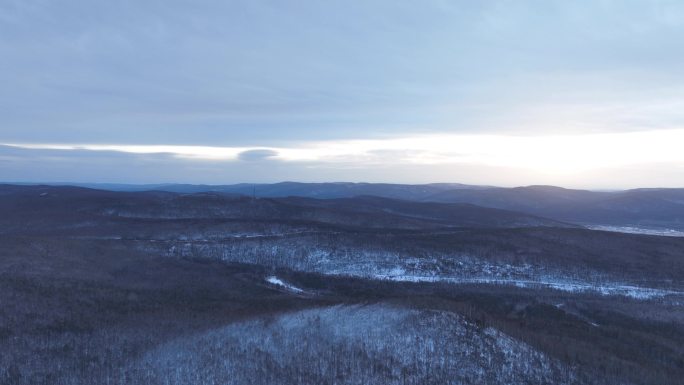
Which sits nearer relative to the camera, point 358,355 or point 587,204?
point 358,355

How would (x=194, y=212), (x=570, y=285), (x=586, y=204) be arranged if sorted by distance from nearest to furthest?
1. (x=570, y=285)
2. (x=194, y=212)
3. (x=586, y=204)

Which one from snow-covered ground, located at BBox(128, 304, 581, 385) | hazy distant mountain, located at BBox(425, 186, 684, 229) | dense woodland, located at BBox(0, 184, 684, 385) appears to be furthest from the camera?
hazy distant mountain, located at BBox(425, 186, 684, 229)

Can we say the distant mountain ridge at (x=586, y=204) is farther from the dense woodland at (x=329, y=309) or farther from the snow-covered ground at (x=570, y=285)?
the snow-covered ground at (x=570, y=285)

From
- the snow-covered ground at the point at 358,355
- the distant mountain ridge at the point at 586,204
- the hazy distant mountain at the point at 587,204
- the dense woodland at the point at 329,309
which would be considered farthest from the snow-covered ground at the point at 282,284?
the hazy distant mountain at the point at 587,204

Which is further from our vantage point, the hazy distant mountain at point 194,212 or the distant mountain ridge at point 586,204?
the distant mountain ridge at point 586,204

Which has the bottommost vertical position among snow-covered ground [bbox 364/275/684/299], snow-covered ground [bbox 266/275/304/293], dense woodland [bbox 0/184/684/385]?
snow-covered ground [bbox 266/275/304/293]

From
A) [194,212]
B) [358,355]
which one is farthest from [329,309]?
[194,212]

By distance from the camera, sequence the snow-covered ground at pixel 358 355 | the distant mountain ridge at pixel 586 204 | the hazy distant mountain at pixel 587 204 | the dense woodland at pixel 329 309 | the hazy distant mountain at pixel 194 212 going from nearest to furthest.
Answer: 1. the snow-covered ground at pixel 358 355
2. the dense woodland at pixel 329 309
3. the hazy distant mountain at pixel 194 212
4. the distant mountain ridge at pixel 586 204
5. the hazy distant mountain at pixel 587 204

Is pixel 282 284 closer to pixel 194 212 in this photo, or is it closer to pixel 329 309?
pixel 329 309

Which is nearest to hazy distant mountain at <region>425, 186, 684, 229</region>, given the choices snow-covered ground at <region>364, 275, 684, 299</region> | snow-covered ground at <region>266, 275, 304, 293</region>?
snow-covered ground at <region>364, 275, 684, 299</region>

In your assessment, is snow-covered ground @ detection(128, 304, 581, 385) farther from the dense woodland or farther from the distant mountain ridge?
the distant mountain ridge

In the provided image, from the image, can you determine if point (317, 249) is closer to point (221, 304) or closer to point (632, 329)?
point (221, 304)
